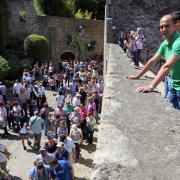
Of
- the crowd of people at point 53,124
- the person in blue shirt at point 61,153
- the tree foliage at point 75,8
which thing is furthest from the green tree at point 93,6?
the person in blue shirt at point 61,153

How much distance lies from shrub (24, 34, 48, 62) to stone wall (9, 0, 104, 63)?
2.26 meters

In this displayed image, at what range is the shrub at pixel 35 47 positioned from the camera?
29812mm

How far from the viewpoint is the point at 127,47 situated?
16484 mm

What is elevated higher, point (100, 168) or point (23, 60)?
point (100, 168)

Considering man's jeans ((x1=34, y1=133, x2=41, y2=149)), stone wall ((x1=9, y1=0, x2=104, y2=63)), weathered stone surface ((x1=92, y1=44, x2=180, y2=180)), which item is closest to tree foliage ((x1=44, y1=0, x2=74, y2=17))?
stone wall ((x1=9, y1=0, x2=104, y2=63))

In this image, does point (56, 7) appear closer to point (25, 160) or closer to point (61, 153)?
point (25, 160)

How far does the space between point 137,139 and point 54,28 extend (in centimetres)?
2858

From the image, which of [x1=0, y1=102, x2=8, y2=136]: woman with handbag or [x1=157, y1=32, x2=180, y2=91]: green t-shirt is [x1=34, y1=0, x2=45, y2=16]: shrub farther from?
[x1=157, y1=32, x2=180, y2=91]: green t-shirt

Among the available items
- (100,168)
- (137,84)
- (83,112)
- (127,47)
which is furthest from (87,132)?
(100,168)

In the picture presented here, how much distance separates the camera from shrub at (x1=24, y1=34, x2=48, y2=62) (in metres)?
29.8

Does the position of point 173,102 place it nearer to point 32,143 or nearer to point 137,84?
point 137,84

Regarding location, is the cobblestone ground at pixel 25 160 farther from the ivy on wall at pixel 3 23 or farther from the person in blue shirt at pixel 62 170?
the ivy on wall at pixel 3 23

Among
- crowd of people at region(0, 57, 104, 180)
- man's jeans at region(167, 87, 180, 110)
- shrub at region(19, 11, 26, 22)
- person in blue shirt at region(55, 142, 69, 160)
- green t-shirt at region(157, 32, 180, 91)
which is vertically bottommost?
crowd of people at region(0, 57, 104, 180)

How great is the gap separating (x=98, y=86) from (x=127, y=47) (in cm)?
327
